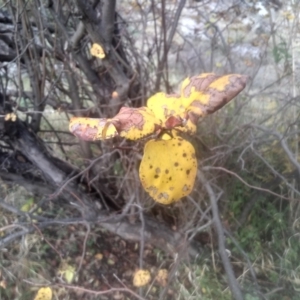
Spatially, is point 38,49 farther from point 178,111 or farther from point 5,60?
point 178,111

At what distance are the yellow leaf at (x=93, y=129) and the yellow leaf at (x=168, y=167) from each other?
0.53 ft

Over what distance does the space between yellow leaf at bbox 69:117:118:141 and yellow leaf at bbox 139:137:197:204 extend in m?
0.16

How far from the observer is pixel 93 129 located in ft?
2.69

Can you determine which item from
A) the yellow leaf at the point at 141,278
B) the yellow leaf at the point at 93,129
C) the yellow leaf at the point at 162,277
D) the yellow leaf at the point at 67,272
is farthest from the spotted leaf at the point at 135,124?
the yellow leaf at the point at 67,272

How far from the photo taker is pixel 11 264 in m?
2.07

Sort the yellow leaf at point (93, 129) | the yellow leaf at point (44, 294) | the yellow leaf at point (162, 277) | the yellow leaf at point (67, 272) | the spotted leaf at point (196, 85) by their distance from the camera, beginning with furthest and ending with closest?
the yellow leaf at point (67, 272), the yellow leaf at point (162, 277), the yellow leaf at point (44, 294), the spotted leaf at point (196, 85), the yellow leaf at point (93, 129)

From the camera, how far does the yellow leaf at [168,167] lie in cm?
97

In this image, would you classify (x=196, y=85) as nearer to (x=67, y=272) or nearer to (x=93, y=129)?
(x=93, y=129)

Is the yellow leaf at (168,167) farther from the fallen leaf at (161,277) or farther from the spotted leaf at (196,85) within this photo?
the fallen leaf at (161,277)

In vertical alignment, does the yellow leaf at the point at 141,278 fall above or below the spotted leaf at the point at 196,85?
below

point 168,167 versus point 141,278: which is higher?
point 168,167

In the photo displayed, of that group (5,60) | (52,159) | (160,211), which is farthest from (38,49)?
(160,211)

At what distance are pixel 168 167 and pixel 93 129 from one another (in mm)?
227

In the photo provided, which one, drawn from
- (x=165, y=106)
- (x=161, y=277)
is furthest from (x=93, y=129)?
(x=161, y=277)
